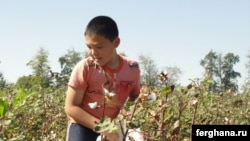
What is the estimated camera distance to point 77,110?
272 cm

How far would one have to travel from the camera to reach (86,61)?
2.93 meters

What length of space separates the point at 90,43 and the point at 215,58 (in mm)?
81547

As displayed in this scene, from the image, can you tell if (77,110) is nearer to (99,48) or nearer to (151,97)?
(99,48)

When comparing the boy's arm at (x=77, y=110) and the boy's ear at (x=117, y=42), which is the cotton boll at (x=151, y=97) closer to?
the boy's arm at (x=77, y=110)

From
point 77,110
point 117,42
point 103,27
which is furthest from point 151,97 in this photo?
point 117,42

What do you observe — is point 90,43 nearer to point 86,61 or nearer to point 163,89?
point 86,61

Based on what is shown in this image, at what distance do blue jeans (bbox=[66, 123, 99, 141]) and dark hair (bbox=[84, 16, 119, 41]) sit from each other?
53cm

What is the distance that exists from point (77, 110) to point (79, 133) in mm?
247

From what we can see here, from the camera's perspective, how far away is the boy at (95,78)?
274 centimetres

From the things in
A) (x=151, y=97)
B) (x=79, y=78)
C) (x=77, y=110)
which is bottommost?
(x=151, y=97)

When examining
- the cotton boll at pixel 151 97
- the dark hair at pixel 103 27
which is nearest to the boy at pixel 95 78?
the dark hair at pixel 103 27

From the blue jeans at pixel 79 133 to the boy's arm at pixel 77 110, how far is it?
0.41 feet

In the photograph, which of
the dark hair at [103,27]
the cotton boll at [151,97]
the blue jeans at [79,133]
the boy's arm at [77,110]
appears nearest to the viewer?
the cotton boll at [151,97]

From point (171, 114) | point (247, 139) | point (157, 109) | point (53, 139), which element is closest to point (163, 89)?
point (157, 109)
